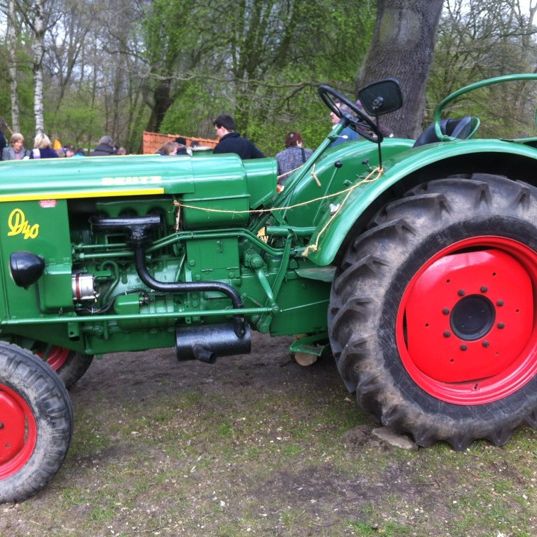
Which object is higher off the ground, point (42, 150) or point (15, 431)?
point (42, 150)

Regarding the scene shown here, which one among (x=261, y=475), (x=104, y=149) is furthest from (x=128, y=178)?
(x=104, y=149)

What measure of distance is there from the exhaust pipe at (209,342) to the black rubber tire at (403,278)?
45 centimetres

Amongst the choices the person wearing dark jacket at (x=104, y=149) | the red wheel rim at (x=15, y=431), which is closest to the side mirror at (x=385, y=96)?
the red wheel rim at (x=15, y=431)

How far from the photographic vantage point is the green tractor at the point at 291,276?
2506mm

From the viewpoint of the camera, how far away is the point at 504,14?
11898mm

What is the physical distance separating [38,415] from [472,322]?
192cm

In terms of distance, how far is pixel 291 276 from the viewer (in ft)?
9.48

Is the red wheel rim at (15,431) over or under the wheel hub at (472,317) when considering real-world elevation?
under

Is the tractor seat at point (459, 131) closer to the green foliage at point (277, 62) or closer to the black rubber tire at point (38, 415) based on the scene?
the black rubber tire at point (38, 415)

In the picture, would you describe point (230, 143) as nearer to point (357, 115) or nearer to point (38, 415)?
point (357, 115)

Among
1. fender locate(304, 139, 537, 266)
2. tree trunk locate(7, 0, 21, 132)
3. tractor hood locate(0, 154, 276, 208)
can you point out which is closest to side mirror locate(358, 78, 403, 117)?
fender locate(304, 139, 537, 266)

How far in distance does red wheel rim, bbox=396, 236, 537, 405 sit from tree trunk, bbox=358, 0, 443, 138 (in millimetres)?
3819

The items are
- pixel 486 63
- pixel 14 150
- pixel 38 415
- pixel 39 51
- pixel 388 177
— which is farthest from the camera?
pixel 39 51

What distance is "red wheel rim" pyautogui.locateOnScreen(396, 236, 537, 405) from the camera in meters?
2.63
